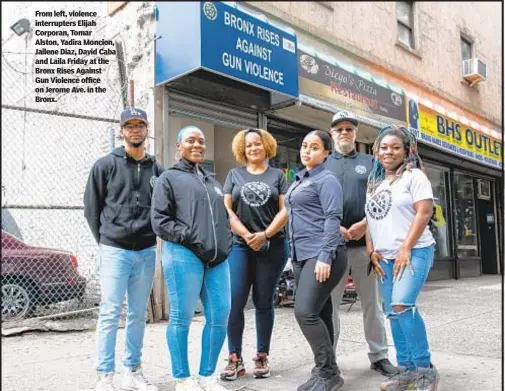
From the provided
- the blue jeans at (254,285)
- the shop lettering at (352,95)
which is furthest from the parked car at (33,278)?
the shop lettering at (352,95)

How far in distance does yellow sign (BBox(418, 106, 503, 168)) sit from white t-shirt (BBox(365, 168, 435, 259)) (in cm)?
740

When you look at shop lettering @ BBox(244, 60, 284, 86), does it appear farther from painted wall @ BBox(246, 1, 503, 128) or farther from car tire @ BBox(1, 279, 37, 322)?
car tire @ BBox(1, 279, 37, 322)

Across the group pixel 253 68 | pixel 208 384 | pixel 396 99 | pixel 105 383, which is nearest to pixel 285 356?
pixel 208 384

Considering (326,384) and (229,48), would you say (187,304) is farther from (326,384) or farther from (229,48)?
(229,48)

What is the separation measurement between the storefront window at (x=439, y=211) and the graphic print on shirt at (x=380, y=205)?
31.3 ft

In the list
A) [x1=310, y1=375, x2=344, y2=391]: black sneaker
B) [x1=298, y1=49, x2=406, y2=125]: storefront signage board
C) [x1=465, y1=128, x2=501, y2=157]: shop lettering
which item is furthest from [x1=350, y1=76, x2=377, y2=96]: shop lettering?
[x1=310, y1=375, x2=344, y2=391]: black sneaker

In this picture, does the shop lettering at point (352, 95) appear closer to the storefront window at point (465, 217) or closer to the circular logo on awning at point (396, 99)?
the circular logo on awning at point (396, 99)

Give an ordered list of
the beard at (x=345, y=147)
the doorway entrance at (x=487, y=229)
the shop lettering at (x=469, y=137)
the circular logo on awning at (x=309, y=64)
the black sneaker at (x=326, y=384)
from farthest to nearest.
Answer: the doorway entrance at (x=487, y=229) → the shop lettering at (x=469, y=137) → the circular logo on awning at (x=309, y=64) → the beard at (x=345, y=147) → the black sneaker at (x=326, y=384)

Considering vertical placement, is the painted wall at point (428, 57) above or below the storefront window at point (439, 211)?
above

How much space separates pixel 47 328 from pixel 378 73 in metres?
7.85

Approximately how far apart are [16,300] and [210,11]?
4.35 metres

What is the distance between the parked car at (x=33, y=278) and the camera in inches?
249

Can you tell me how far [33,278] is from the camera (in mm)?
6461

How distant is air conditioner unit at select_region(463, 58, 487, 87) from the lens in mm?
Answer: 13578
